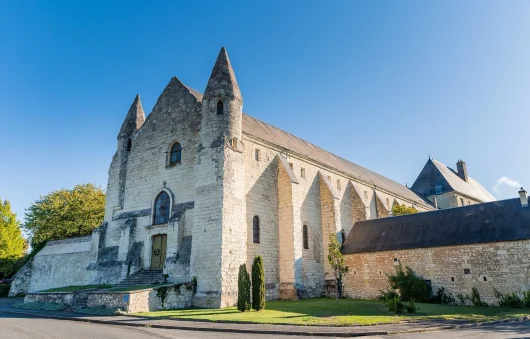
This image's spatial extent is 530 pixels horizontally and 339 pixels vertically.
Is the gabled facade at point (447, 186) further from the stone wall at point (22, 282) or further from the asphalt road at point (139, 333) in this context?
the stone wall at point (22, 282)

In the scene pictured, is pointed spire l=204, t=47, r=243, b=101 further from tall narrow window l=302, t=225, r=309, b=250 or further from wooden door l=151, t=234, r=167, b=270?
tall narrow window l=302, t=225, r=309, b=250

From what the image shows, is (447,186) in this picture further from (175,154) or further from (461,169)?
(175,154)

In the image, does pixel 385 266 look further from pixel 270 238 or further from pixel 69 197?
pixel 69 197

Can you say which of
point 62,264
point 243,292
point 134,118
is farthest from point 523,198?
point 62,264

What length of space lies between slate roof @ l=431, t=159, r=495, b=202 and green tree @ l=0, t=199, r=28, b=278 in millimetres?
55203

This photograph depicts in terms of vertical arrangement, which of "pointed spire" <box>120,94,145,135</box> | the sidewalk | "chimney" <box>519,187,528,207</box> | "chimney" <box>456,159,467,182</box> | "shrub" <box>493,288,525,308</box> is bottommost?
the sidewalk

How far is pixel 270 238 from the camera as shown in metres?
23.5

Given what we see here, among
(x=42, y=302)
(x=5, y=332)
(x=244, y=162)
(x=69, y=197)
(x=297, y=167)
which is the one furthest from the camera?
(x=69, y=197)

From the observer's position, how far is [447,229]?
77.4ft

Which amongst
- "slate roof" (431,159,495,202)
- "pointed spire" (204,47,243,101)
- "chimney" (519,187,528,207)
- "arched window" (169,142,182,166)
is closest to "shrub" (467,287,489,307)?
"chimney" (519,187,528,207)

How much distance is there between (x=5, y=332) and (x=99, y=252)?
1353 cm

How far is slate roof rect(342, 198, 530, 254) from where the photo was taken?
21.1 m

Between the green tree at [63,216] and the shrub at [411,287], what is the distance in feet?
99.9

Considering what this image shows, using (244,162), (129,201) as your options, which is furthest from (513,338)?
(129,201)
